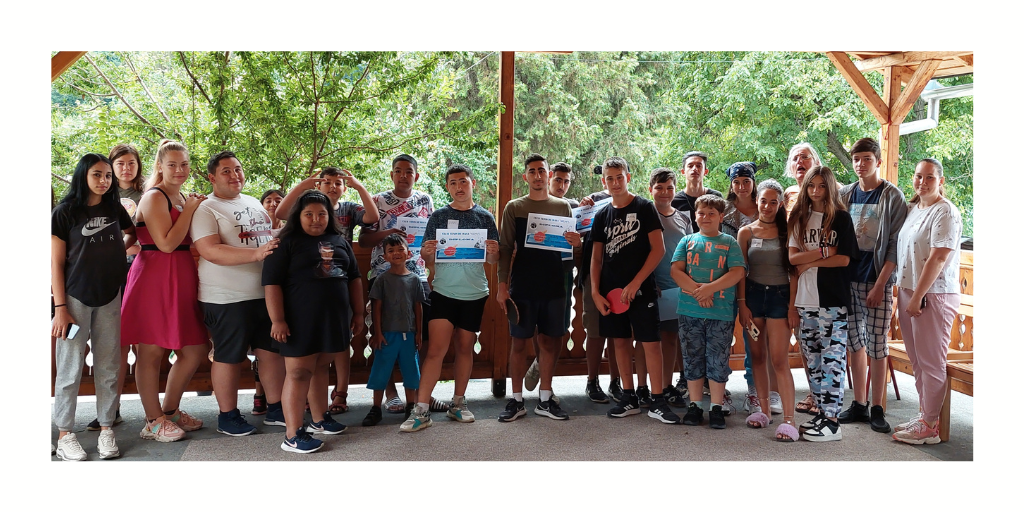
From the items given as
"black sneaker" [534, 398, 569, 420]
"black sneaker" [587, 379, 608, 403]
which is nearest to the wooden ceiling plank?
"black sneaker" [587, 379, 608, 403]

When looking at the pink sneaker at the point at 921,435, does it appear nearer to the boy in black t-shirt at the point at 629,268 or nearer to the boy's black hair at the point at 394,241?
the boy in black t-shirt at the point at 629,268

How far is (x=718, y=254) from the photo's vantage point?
427 cm

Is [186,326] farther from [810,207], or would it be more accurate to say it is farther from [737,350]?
[737,350]

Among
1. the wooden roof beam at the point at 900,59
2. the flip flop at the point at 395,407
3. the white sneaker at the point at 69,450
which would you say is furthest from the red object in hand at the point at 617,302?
the wooden roof beam at the point at 900,59

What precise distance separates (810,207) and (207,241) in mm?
3395

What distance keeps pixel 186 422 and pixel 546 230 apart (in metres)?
2.46

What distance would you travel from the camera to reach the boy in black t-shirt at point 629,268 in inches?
176

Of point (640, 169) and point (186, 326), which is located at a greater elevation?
point (640, 169)

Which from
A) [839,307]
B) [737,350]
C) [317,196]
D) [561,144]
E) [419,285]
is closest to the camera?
[317,196]

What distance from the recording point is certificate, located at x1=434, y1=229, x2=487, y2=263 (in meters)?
4.41

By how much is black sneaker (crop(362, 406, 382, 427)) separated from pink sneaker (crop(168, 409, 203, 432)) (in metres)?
0.98

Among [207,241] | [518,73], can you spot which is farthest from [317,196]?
[518,73]

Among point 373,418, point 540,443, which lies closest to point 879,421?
point 540,443

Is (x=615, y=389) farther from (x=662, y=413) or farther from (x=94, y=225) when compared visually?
(x=94, y=225)
